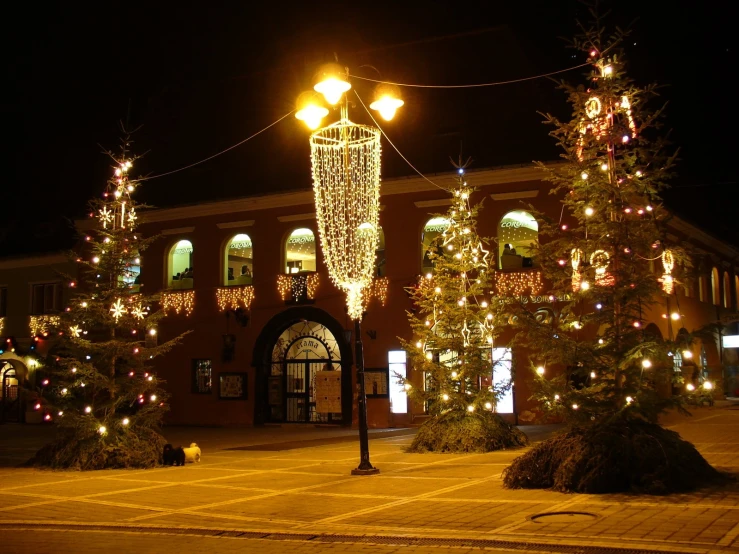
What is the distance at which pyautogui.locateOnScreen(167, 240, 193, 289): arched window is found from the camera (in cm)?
3127

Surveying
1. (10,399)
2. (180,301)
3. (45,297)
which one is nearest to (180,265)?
(180,301)

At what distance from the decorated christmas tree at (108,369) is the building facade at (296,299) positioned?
32.2 feet

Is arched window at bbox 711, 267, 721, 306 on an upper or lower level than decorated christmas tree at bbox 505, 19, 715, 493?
upper

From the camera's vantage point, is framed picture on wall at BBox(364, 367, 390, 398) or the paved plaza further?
framed picture on wall at BBox(364, 367, 390, 398)

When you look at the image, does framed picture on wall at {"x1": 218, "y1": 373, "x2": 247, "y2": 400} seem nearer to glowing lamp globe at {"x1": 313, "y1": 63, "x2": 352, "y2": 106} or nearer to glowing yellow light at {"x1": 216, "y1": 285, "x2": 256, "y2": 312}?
glowing yellow light at {"x1": 216, "y1": 285, "x2": 256, "y2": 312}

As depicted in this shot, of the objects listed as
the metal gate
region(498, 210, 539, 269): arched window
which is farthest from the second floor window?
region(498, 210, 539, 269): arched window

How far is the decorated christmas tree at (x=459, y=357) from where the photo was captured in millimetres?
17625

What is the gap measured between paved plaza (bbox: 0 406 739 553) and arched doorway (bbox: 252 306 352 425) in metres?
11.5

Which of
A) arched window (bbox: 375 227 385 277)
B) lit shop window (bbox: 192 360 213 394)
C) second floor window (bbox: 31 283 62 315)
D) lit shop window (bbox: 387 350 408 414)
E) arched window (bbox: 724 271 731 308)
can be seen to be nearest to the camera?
lit shop window (bbox: 387 350 408 414)

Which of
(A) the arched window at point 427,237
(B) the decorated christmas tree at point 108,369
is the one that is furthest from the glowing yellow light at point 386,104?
(A) the arched window at point 427,237

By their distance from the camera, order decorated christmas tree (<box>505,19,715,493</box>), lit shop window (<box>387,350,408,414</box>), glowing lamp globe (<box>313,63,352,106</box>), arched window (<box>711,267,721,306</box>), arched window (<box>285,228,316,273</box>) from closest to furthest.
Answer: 1. decorated christmas tree (<box>505,19,715,493</box>)
2. glowing lamp globe (<box>313,63,352,106</box>)
3. lit shop window (<box>387,350,408,414</box>)
4. arched window (<box>285,228,316,273</box>)
5. arched window (<box>711,267,721,306</box>)

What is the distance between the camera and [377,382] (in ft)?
88.2

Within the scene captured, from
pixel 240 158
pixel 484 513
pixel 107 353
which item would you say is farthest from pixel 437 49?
pixel 484 513

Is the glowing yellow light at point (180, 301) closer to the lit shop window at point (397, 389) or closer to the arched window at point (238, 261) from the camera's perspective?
the arched window at point (238, 261)
